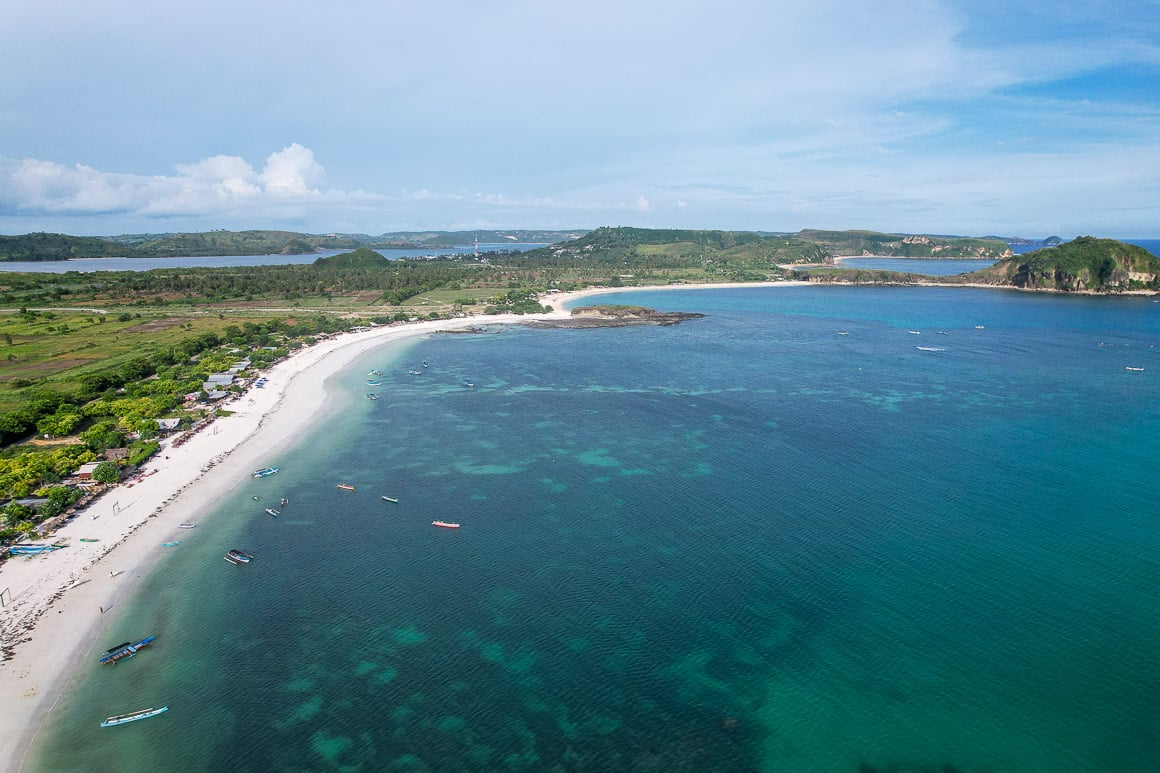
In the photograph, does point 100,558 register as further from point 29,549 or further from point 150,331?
point 150,331

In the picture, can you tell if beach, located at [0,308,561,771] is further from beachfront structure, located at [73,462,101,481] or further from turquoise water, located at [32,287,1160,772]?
beachfront structure, located at [73,462,101,481]

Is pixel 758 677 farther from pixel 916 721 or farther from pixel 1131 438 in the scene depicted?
pixel 1131 438

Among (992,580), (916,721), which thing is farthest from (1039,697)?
(992,580)

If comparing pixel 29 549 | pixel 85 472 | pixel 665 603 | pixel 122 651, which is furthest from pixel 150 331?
pixel 665 603

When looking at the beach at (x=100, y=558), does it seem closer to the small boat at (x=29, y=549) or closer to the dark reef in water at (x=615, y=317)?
the small boat at (x=29, y=549)

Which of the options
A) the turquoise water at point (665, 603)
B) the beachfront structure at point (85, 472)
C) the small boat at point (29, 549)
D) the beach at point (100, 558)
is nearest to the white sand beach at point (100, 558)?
the beach at point (100, 558)

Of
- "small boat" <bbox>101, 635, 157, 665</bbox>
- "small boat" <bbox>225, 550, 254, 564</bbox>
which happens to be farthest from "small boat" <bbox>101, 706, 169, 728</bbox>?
"small boat" <bbox>225, 550, 254, 564</bbox>
